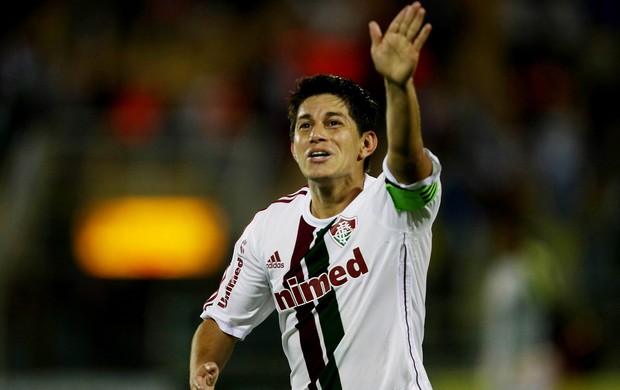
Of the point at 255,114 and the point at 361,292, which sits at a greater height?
the point at 255,114

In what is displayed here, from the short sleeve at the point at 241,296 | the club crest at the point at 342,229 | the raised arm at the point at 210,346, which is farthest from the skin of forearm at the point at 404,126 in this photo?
the raised arm at the point at 210,346

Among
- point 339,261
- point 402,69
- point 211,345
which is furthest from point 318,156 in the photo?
point 211,345

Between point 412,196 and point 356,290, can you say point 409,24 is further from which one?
point 356,290

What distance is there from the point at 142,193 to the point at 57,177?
0.80m

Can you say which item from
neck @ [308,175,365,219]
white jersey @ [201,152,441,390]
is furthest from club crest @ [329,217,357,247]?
neck @ [308,175,365,219]

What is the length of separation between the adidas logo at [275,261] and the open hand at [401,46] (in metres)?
1.20

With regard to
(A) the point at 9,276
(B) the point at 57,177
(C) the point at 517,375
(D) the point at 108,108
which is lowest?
(C) the point at 517,375

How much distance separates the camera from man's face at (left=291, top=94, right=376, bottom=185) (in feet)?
16.6

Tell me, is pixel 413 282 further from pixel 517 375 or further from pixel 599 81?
pixel 599 81

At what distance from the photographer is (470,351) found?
10.2 meters

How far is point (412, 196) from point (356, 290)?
1.87ft

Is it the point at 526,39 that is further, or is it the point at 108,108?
the point at 526,39

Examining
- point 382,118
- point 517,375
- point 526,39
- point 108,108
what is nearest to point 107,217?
point 108,108

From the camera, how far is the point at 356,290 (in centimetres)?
493
